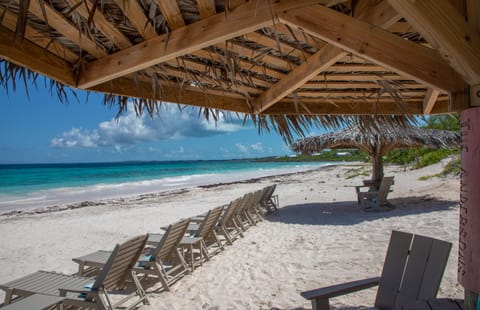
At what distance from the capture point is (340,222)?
23.4ft

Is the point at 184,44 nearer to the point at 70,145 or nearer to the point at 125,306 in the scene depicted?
the point at 125,306

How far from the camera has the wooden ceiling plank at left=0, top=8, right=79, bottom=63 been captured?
1.66 metres

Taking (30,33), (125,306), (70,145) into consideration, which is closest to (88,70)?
(30,33)

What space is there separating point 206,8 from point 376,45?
0.76 meters

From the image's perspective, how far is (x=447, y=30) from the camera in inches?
50.3

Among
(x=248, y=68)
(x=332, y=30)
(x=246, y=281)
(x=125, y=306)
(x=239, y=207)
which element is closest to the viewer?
(x=332, y=30)

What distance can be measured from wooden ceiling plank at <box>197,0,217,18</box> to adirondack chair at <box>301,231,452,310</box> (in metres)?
1.71

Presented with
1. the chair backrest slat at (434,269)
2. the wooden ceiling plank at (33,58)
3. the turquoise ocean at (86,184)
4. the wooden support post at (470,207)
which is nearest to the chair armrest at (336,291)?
the chair backrest slat at (434,269)

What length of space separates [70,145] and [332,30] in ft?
291

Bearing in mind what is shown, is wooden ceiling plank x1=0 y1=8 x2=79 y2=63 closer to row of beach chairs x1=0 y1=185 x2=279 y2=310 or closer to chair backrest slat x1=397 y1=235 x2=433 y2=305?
row of beach chairs x1=0 y1=185 x2=279 y2=310

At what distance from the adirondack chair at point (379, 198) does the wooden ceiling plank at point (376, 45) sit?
6.90 m

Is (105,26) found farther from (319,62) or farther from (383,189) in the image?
(383,189)

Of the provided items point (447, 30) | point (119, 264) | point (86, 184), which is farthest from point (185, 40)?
point (86, 184)

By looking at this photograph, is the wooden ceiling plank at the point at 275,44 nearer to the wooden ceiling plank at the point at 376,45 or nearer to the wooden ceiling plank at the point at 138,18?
the wooden ceiling plank at the point at 376,45
